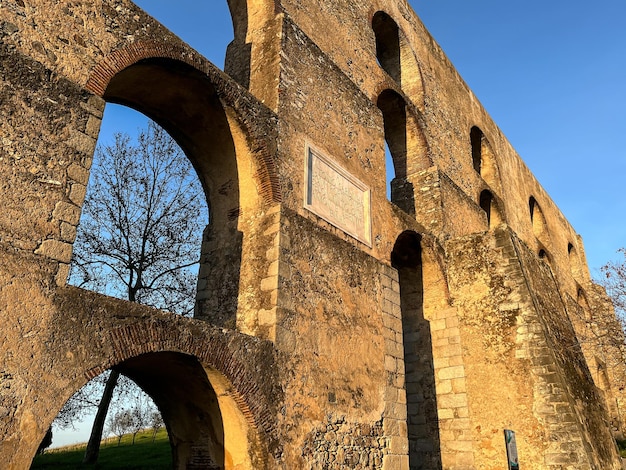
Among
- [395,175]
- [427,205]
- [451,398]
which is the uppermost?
[395,175]

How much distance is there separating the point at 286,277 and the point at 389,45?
8.71 m

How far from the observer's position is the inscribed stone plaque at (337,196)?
6844 millimetres

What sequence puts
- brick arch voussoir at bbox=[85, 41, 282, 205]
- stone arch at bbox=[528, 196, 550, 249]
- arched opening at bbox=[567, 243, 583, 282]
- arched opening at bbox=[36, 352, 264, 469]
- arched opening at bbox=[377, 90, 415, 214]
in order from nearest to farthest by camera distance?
1. arched opening at bbox=[36, 352, 264, 469]
2. brick arch voussoir at bbox=[85, 41, 282, 205]
3. arched opening at bbox=[377, 90, 415, 214]
4. stone arch at bbox=[528, 196, 550, 249]
5. arched opening at bbox=[567, 243, 583, 282]

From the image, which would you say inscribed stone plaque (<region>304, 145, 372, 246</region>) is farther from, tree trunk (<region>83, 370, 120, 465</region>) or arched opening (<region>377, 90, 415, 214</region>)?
tree trunk (<region>83, 370, 120, 465</region>)

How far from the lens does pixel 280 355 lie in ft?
17.7

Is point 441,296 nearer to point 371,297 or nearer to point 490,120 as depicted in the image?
point 371,297

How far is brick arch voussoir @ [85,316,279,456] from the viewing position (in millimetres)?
4070

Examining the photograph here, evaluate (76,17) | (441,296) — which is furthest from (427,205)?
(76,17)

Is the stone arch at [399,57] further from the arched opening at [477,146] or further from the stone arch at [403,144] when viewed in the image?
the arched opening at [477,146]

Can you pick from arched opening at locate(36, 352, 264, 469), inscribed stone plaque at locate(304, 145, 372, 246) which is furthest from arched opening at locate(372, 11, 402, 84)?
arched opening at locate(36, 352, 264, 469)

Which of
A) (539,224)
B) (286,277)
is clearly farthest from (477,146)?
(286,277)

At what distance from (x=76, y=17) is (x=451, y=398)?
7.52 meters

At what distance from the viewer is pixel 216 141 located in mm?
6594

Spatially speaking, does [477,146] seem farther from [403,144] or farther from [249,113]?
[249,113]
